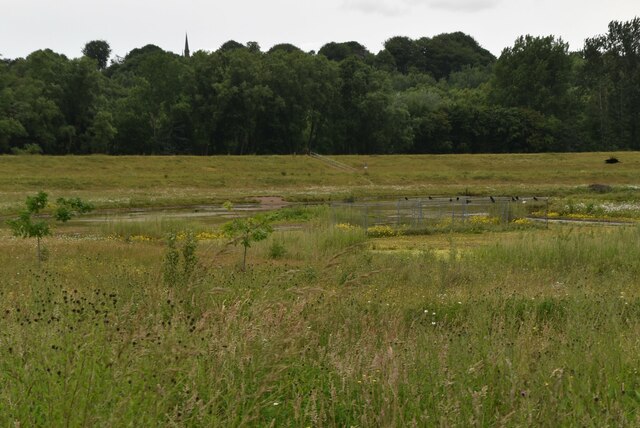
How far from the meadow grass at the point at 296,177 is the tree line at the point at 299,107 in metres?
13.7

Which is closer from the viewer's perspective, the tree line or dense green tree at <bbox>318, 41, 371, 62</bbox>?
the tree line

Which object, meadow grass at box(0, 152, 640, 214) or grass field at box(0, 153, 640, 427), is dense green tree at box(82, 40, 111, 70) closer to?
meadow grass at box(0, 152, 640, 214)

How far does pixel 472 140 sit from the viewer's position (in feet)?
361

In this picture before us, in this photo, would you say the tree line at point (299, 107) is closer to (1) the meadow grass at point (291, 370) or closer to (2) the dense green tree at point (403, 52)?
(2) the dense green tree at point (403, 52)

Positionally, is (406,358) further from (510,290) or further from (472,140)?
(472,140)

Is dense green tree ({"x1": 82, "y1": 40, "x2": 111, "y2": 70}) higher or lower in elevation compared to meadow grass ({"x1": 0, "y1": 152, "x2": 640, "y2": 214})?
higher

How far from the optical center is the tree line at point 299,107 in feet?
288

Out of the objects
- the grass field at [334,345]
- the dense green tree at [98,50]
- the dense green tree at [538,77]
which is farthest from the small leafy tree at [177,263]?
the dense green tree at [98,50]

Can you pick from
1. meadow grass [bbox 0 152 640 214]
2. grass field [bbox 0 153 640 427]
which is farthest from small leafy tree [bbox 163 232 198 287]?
meadow grass [bbox 0 152 640 214]

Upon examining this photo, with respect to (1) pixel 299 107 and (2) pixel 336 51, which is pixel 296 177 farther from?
(2) pixel 336 51

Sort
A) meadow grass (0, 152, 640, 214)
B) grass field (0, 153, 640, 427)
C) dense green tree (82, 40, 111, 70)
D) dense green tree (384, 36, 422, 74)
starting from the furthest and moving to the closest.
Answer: dense green tree (384, 36, 422, 74) < dense green tree (82, 40, 111, 70) < meadow grass (0, 152, 640, 214) < grass field (0, 153, 640, 427)

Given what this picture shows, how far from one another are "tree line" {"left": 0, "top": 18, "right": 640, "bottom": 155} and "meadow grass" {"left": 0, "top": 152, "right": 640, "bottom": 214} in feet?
45.0

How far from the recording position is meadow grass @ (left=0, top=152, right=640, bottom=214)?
2301 inches

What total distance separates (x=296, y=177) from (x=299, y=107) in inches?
934
